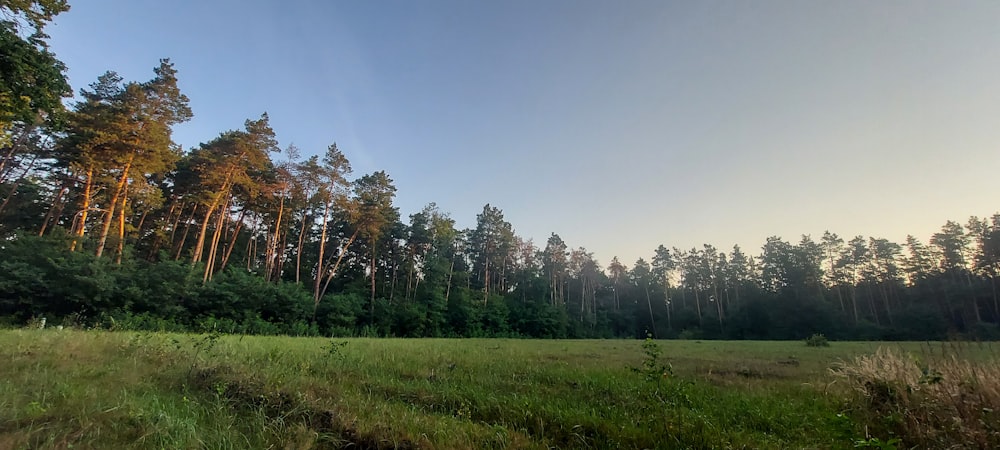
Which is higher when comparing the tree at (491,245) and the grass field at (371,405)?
the tree at (491,245)

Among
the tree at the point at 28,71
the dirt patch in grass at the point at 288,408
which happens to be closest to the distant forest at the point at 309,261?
the tree at the point at 28,71

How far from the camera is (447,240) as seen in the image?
51.3m

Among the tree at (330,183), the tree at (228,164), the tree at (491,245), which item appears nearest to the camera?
the tree at (228,164)

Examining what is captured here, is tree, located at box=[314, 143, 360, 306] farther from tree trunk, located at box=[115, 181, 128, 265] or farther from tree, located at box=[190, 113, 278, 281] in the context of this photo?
tree trunk, located at box=[115, 181, 128, 265]

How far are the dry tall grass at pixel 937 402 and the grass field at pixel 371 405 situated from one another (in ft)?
1.30

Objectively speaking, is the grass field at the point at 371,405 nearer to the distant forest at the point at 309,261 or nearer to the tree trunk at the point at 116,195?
the distant forest at the point at 309,261

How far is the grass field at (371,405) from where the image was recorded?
3977 mm

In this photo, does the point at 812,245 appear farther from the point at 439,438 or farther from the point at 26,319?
the point at 26,319

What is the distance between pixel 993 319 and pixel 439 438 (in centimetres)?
6673

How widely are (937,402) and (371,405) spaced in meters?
6.84

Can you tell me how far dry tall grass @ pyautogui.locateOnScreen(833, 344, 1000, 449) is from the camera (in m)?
3.94

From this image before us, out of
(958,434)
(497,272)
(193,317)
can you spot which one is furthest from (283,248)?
(958,434)

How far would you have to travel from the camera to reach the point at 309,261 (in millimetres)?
42969

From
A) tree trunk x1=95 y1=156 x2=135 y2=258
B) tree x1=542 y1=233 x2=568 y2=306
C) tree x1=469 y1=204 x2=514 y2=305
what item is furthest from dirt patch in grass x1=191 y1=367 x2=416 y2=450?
tree x1=542 y1=233 x2=568 y2=306
